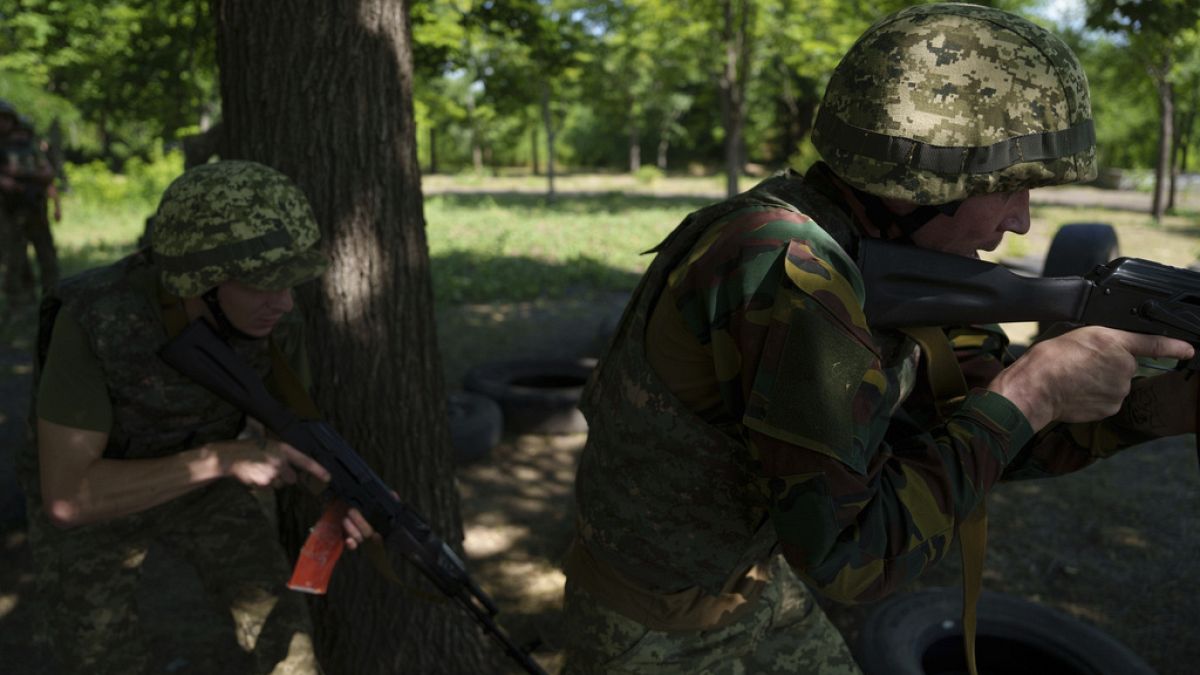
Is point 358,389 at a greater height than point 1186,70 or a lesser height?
lesser

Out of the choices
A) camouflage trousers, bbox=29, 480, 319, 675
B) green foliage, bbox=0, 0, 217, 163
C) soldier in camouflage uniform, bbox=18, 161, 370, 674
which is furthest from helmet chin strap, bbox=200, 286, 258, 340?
green foliage, bbox=0, 0, 217, 163

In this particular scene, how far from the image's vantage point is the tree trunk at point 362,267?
263 cm

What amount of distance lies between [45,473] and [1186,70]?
26.4m

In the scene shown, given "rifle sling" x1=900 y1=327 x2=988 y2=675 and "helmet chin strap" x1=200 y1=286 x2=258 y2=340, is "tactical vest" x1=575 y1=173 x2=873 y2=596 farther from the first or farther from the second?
"helmet chin strap" x1=200 y1=286 x2=258 y2=340

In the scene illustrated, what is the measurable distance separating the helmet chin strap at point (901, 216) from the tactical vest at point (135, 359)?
1.76 metres

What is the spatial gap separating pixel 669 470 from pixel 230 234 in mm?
1376

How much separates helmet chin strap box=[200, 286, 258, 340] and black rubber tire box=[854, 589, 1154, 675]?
2.12 metres

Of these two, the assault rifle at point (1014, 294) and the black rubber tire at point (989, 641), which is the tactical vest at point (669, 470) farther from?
the black rubber tire at point (989, 641)

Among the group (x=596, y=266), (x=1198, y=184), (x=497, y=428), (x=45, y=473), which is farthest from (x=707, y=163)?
(x=45, y=473)

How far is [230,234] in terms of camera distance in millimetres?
2229

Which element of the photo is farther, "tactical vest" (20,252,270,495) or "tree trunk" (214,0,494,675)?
"tree trunk" (214,0,494,675)

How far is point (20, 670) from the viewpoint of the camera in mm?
3412

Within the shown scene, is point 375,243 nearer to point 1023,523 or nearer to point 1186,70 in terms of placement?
point 1023,523

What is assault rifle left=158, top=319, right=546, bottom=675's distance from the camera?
233cm
